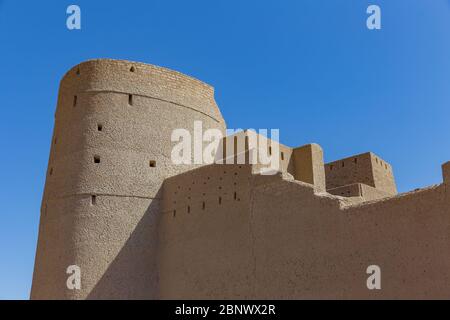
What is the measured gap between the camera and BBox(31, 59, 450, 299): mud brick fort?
32.5 ft

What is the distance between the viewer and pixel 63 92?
16.2 metres

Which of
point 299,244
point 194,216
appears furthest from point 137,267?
point 299,244

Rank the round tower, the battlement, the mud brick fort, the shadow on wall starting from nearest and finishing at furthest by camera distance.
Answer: the mud brick fort
the shadow on wall
the round tower
the battlement

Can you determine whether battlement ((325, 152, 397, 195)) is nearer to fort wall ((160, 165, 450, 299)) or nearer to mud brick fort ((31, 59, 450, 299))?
mud brick fort ((31, 59, 450, 299))

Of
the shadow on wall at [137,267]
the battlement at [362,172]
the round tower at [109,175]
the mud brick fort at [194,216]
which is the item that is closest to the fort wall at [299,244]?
the mud brick fort at [194,216]

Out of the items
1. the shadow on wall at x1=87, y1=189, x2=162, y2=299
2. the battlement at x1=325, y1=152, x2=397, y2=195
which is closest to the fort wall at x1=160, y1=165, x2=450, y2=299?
the shadow on wall at x1=87, y1=189, x2=162, y2=299

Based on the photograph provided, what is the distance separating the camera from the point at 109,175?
1461 cm

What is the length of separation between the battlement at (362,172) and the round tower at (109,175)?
5055 millimetres

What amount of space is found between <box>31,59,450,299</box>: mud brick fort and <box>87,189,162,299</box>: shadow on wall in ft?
0.09

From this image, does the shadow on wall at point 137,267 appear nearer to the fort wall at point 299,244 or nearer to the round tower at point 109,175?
the round tower at point 109,175

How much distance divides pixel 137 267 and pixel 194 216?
2132 millimetres

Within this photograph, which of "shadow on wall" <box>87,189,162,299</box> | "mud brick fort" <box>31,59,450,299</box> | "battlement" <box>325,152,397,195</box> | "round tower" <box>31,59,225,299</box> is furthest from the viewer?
"battlement" <box>325,152,397,195</box>

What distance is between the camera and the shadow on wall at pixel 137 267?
1379cm

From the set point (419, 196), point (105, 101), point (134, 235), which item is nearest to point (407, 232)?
point (419, 196)
